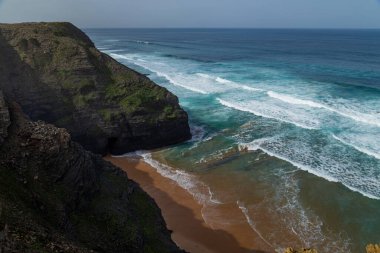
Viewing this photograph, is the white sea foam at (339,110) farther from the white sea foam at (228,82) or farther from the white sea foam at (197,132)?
the white sea foam at (197,132)

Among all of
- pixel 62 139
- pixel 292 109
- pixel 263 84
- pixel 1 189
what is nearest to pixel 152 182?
pixel 62 139

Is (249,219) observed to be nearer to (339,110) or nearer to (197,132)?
(197,132)

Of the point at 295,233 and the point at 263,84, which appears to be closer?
the point at 295,233

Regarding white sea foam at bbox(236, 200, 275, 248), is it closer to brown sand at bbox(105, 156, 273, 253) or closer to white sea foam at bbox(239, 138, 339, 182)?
brown sand at bbox(105, 156, 273, 253)

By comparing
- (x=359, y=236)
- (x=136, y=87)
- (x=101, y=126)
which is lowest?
(x=359, y=236)

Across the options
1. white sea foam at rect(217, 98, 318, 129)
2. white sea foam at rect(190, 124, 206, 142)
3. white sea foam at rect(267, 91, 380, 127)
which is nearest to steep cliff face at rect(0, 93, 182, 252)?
white sea foam at rect(190, 124, 206, 142)

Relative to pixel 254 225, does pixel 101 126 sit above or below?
above

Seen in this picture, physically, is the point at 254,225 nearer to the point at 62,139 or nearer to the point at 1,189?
the point at 62,139

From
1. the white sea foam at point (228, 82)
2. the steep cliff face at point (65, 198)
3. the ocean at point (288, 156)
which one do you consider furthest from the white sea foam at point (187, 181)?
the white sea foam at point (228, 82)
